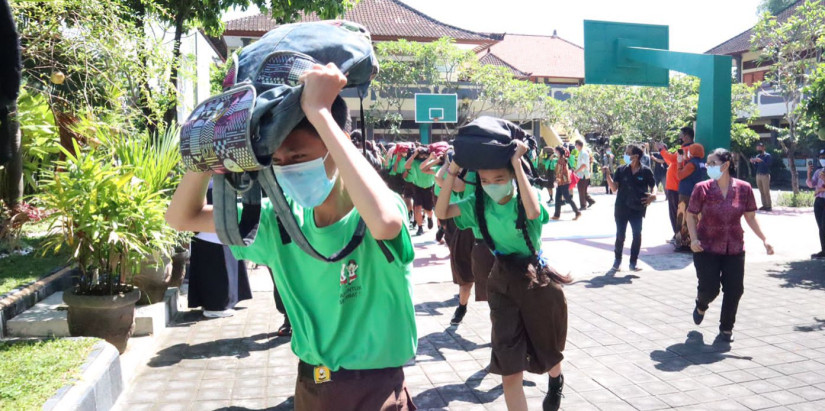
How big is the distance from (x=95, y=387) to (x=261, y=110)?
10.7ft

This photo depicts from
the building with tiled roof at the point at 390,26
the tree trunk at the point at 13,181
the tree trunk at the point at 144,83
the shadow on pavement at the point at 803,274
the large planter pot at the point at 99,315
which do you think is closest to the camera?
the large planter pot at the point at 99,315

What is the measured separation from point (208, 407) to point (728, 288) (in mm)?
4560

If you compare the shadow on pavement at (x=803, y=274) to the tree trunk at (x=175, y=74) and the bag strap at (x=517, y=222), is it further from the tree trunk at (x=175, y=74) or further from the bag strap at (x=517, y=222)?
the tree trunk at (x=175, y=74)

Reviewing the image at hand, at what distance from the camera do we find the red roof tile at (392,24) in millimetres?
31203

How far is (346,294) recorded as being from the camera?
2125 millimetres

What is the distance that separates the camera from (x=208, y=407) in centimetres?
457

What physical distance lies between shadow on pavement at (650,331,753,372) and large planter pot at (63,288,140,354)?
4.35 metres

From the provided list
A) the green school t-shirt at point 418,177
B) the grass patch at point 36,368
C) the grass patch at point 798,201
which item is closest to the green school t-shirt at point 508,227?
the grass patch at point 36,368

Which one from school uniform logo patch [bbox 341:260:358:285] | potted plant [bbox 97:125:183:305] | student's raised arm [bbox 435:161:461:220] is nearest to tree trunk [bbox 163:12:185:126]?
potted plant [bbox 97:125:183:305]

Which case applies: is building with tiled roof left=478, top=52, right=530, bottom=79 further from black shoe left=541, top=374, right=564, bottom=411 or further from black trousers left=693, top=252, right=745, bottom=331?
black shoe left=541, top=374, right=564, bottom=411

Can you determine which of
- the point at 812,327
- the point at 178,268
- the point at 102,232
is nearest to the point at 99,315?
the point at 102,232

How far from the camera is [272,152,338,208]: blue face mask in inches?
74.6

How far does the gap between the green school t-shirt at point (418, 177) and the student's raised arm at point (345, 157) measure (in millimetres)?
9817

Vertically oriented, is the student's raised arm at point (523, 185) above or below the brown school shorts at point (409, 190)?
above
